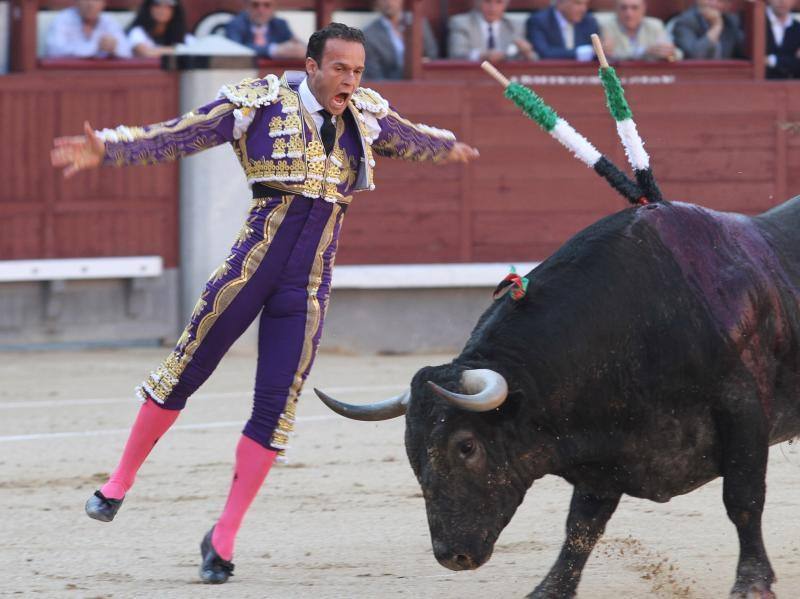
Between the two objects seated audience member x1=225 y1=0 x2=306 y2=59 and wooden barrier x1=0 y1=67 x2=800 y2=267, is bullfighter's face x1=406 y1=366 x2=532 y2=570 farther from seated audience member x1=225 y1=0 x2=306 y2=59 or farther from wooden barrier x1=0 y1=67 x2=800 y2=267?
seated audience member x1=225 y1=0 x2=306 y2=59

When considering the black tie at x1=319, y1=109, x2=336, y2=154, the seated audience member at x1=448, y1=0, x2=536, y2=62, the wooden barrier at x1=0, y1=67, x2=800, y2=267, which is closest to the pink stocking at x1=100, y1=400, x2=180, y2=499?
the black tie at x1=319, y1=109, x2=336, y2=154


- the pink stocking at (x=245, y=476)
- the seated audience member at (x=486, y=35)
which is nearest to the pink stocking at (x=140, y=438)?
the pink stocking at (x=245, y=476)

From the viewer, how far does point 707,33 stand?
8.91 metres

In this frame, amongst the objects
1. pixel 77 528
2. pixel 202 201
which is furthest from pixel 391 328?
pixel 77 528

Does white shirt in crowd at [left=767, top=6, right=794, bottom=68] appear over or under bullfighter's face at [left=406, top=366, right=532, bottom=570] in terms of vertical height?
over

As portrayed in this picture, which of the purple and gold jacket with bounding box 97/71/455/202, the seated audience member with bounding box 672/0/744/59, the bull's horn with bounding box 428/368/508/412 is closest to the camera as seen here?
the bull's horn with bounding box 428/368/508/412

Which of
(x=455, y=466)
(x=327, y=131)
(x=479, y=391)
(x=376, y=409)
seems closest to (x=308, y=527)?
(x=376, y=409)

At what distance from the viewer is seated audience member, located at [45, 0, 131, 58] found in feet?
26.4

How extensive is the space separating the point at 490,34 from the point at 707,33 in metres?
1.34

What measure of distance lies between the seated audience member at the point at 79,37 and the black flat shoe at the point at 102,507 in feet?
15.6

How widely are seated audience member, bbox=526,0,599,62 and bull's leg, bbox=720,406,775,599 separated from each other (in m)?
5.46

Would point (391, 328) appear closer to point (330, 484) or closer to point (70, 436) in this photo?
point (70, 436)

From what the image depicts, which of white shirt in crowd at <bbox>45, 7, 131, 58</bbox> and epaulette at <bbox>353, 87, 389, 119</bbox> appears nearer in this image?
epaulette at <bbox>353, 87, 389, 119</bbox>

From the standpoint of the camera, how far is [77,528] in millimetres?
4230
